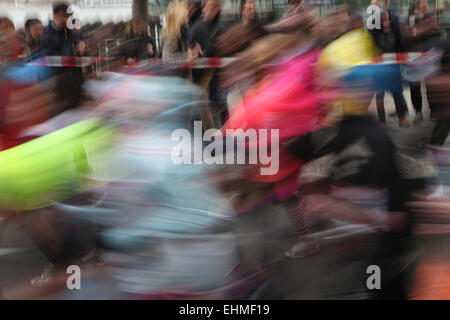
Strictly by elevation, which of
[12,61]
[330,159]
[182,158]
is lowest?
[330,159]

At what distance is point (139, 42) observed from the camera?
122 inches

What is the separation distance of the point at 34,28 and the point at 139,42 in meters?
0.47

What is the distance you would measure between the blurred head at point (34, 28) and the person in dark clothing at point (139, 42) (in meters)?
0.40

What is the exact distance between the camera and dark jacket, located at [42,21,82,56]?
3.07 metres

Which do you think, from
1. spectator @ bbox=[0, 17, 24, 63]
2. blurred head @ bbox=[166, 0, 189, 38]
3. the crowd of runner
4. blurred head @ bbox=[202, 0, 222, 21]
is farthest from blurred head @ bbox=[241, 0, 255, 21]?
spectator @ bbox=[0, 17, 24, 63]

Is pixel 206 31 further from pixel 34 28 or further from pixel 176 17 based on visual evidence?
pixel 34 28

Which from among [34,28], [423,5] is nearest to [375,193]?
[423,5]

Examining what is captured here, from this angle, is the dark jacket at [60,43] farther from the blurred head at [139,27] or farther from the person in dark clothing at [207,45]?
the person in dark clothing at [207,45]
